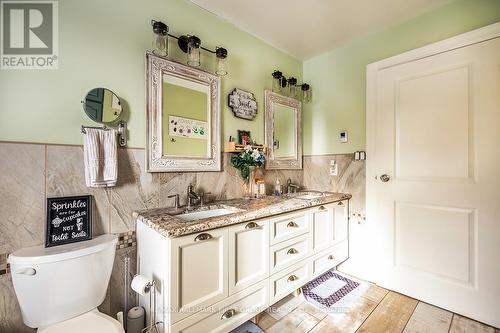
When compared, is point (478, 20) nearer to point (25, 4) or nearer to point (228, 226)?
point (228, 226)

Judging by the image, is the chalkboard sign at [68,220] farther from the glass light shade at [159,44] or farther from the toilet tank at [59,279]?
the glass light shade at [159,44]

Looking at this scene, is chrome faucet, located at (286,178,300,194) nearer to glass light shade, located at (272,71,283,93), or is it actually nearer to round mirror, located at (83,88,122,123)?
glass light shade, located at (272,71,283,93)

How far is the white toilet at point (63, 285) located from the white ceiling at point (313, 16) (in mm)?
1983

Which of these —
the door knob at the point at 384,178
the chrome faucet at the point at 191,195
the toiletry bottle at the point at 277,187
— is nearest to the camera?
the chrome faucet at the point at 191,195

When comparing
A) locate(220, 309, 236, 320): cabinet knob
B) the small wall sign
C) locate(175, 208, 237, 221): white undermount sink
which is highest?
the small wall sign

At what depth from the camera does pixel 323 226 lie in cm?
205

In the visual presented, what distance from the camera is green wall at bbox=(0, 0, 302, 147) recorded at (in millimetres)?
1158

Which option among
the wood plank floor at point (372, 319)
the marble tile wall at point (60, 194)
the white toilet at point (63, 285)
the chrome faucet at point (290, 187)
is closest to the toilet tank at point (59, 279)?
the white toilet at point (63, 285)

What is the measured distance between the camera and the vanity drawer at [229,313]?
120 centimetres

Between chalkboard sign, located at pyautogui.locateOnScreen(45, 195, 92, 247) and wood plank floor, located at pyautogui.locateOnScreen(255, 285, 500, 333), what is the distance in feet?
4.47

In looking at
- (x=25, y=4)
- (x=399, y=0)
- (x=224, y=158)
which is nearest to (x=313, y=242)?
(x=224, y=158)

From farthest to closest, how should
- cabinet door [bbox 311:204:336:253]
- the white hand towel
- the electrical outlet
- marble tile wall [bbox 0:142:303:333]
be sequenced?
the electrical outlet, cabinet door [bbox 311:204:336:253], the white hand towel, marble tile wall [bbox 0:142:303:333]

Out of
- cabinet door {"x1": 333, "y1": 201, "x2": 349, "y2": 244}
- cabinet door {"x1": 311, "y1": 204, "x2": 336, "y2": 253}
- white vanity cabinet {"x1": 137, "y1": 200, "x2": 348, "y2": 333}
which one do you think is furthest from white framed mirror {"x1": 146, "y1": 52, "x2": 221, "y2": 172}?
cabinet door {"x1": 333, "y1": 201, "x2": 349, "y2": 244}

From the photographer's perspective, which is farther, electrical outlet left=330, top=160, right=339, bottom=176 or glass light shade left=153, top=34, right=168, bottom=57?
electrical outlet left=330, top=160, right=339, bottom=176
